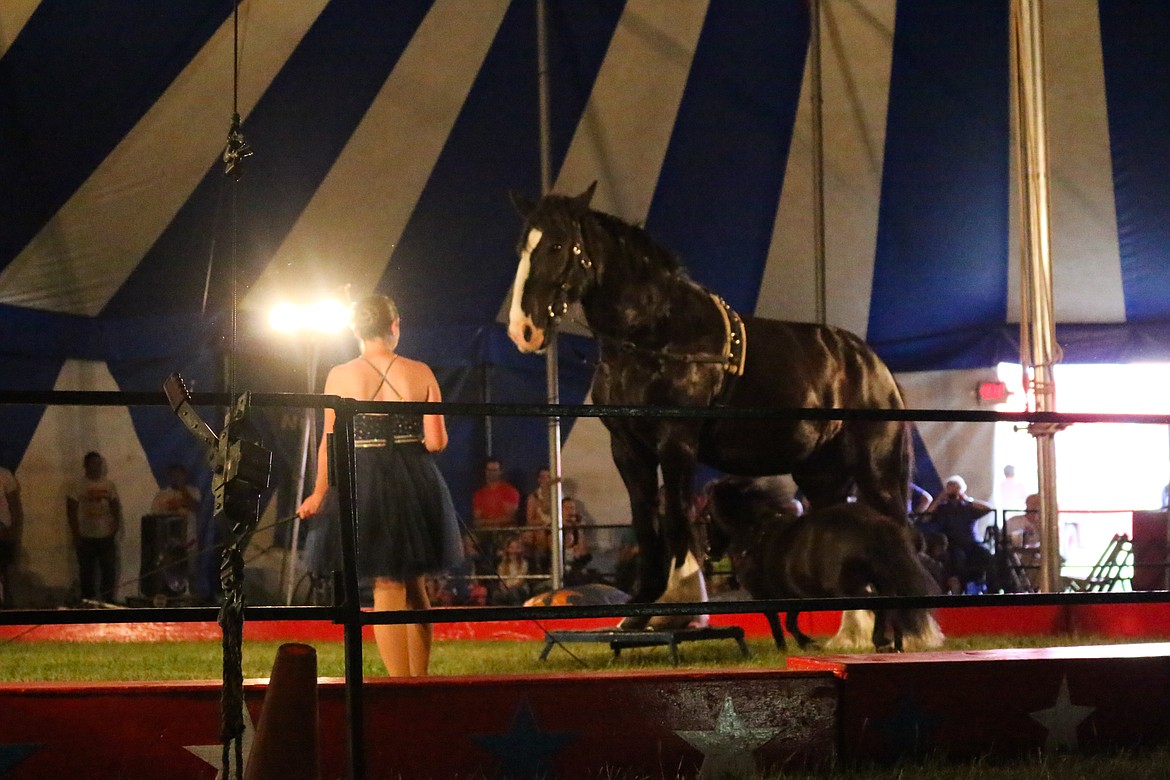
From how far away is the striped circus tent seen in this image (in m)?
8.52

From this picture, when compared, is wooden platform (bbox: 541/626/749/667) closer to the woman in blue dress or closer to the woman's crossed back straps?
the woman in blue dress

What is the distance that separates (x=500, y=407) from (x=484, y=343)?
7.27 m

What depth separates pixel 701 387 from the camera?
479 cm

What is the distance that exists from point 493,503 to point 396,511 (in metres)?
5.88

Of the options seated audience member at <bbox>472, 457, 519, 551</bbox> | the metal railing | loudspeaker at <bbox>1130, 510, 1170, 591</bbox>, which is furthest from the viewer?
seated audience member at <bbox>472, 457, 519, 551</bbox>

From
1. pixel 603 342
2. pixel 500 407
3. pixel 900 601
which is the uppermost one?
pixel 603 342

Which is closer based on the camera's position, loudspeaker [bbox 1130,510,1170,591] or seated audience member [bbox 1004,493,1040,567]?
loudspeaker [bbox 1130,510,1170,591]

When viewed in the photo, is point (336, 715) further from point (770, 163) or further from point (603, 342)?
point (770, 163)

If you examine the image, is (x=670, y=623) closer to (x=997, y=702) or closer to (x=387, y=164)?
(x=997, y=702)

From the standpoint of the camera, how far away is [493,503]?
9875 millimetres

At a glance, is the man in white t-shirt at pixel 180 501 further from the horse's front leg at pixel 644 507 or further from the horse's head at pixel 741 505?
the horse's front leg at pixel 644 507

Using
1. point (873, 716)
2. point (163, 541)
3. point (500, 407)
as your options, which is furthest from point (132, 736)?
point (163, 541)

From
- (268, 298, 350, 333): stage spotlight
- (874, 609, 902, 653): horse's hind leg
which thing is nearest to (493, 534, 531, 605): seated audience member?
(268, 298, 350, 333): stage spotlight

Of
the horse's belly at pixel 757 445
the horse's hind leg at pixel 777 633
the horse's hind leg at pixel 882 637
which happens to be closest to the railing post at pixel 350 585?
the horse's belly at pixel 757 445
